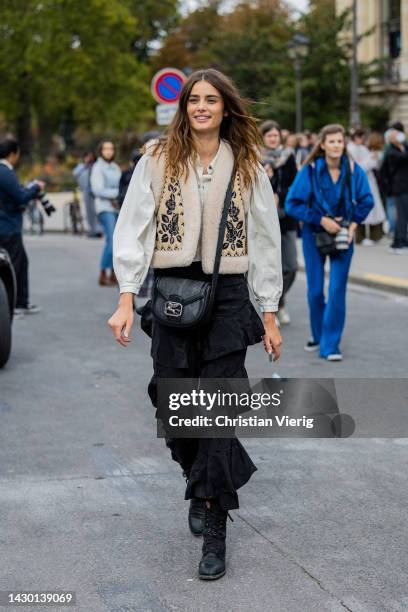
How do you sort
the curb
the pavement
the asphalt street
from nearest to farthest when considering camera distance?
the asphalt street → the curb → the pavement

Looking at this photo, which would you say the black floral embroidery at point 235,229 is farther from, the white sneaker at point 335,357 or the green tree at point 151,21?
the green tree at point 151,21

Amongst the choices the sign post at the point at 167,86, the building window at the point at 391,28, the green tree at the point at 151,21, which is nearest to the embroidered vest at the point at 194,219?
the sign post at the point at 167,86

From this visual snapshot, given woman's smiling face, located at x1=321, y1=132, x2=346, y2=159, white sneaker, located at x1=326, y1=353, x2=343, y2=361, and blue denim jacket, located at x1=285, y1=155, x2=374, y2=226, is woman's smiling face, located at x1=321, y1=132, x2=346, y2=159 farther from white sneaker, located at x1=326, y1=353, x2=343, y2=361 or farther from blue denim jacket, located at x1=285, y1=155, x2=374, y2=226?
white sneaker, located at x1=326, y1=353, x2=343, y2=361

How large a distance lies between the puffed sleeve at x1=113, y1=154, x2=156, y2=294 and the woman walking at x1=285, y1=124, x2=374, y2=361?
432 cm

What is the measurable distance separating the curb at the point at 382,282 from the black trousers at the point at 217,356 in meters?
8.38

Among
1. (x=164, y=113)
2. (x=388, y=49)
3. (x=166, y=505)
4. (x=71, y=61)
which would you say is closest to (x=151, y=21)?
(x=71, y=61)

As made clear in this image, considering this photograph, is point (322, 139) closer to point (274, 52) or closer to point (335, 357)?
point (335, 357)

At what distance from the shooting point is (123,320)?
4.15 metres

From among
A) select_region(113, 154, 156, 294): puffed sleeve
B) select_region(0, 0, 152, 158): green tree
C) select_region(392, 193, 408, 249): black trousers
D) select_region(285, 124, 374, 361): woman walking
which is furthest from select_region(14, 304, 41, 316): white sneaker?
select_region(0, 0, 152, 158): green tree

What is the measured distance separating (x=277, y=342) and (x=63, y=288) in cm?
992

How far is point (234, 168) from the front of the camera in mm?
4238

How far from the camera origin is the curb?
12539mm

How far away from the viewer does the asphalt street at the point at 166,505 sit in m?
3.89

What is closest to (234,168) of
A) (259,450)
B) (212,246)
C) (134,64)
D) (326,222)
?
(212,246)
